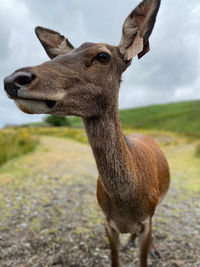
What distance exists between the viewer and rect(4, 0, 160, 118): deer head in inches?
66.7

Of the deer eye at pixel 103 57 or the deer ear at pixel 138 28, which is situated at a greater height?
the deer ear at pixel 138 28

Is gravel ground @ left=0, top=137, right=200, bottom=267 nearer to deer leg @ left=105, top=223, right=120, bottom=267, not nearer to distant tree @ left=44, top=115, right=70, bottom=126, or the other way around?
deer leg @ left=105, top=223, right=120, bottom=267

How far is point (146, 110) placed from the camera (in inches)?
3925

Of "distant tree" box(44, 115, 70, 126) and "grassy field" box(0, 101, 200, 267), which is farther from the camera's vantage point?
"distant tree" box(44, 115, 70, 126)

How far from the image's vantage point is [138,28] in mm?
2348

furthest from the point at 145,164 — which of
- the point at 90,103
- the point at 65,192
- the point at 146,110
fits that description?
the point at 146,110

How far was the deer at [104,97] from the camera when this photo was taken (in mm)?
1770

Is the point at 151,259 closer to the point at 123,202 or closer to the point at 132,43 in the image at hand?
the point at 123,202

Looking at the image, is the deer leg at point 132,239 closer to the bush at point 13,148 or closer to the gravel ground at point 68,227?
the gravel ground at point 68,227

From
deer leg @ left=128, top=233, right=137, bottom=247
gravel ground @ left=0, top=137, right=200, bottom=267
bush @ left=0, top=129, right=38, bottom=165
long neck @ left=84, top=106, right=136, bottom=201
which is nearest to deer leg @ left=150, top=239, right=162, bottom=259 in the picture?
gravel ground @ left=0, top=137, right=200, bottom=267

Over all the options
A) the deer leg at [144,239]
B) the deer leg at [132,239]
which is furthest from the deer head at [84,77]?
the deer leg at [132,239]

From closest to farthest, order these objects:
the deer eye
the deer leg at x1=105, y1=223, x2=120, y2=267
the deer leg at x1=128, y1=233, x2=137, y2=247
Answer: the deer eye, the deer leg at x1=105, y1=223, x2=120, y2=267, the deer leg at x1=128, y1=233, x2=137, y2=247

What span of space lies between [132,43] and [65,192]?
212 inches

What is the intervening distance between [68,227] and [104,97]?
3630 mm
